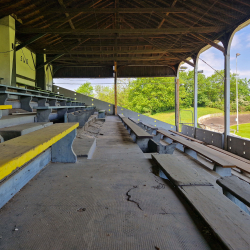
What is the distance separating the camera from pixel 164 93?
36062 mm

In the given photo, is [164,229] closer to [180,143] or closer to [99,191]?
[99,191]

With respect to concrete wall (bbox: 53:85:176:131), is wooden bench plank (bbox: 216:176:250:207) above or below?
below

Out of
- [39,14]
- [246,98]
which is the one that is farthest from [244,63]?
[39,14]

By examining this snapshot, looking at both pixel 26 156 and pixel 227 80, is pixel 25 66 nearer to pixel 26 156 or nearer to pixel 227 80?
pixel 227 80

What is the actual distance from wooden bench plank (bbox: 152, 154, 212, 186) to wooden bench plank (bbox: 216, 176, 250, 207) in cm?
12

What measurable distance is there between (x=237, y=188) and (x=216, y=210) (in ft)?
1.08

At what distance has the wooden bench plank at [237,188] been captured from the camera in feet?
3.89

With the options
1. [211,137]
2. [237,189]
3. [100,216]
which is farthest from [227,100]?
[100,216]

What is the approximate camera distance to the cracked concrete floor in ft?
3.05

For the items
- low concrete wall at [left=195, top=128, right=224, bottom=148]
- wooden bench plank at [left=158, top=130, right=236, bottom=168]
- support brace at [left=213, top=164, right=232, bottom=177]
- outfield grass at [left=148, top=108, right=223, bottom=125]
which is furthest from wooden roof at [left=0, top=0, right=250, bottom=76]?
outfield grass at [left=148, top=108, right=223, bottom=125]

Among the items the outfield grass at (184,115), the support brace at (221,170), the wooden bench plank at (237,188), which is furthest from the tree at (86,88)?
the wooden bench plank at (237,188)

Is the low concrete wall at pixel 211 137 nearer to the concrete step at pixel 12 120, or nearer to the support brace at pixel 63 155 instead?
the concrete step at pixel 12 120

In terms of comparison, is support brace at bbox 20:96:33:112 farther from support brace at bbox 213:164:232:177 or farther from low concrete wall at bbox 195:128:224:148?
low concrete wall at bbox 195:128:224:148

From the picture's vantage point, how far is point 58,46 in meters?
13.0
